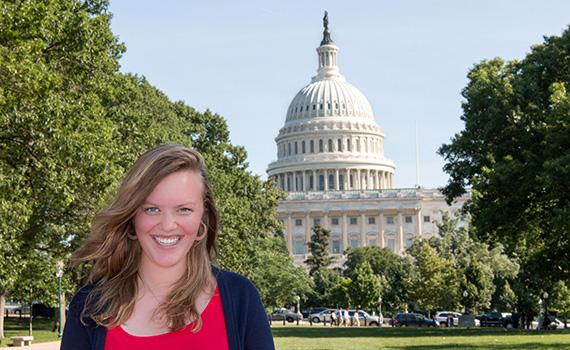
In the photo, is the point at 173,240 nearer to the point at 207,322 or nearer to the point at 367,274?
the point at 207,322

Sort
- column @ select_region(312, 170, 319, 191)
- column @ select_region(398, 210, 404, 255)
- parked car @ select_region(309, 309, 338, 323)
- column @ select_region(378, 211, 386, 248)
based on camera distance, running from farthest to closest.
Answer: column @ select_region(312, 170, 319, 191), column @ select_region(378, 211, 386, 248), column @ select_region(398, 210, 404, 255), parked car @ select_region(309, 309, 338, 323)

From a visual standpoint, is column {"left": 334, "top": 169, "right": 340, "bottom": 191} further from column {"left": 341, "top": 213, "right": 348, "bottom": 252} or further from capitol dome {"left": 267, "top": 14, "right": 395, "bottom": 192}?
column {"left": 341, "top": 213, "right": 348, "bottom": 252}

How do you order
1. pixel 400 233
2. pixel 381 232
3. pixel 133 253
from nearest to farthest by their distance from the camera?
pixel 133 253, pixel 400 233, pixel 381 232

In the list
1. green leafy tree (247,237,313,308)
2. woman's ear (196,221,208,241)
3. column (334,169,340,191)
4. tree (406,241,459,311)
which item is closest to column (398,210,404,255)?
column (334,169,340,191)

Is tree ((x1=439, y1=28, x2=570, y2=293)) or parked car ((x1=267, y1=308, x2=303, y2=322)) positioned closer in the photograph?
tree ((x1=439, y1=28, x2=570, y2=293))

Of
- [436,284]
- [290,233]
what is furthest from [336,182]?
[436,284]

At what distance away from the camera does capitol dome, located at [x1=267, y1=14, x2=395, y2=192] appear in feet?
587

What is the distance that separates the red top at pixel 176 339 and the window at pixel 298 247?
6465 inches

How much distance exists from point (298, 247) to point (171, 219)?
16518 centimetres

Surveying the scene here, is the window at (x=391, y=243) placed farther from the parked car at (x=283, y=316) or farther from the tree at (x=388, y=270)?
the parked car at (x=283, y=316)

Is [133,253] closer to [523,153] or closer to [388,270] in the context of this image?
[523,153]

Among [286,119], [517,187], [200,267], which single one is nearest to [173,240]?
[200,267]

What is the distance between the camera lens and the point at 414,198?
545ft

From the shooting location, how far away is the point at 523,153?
3838 centimetres
